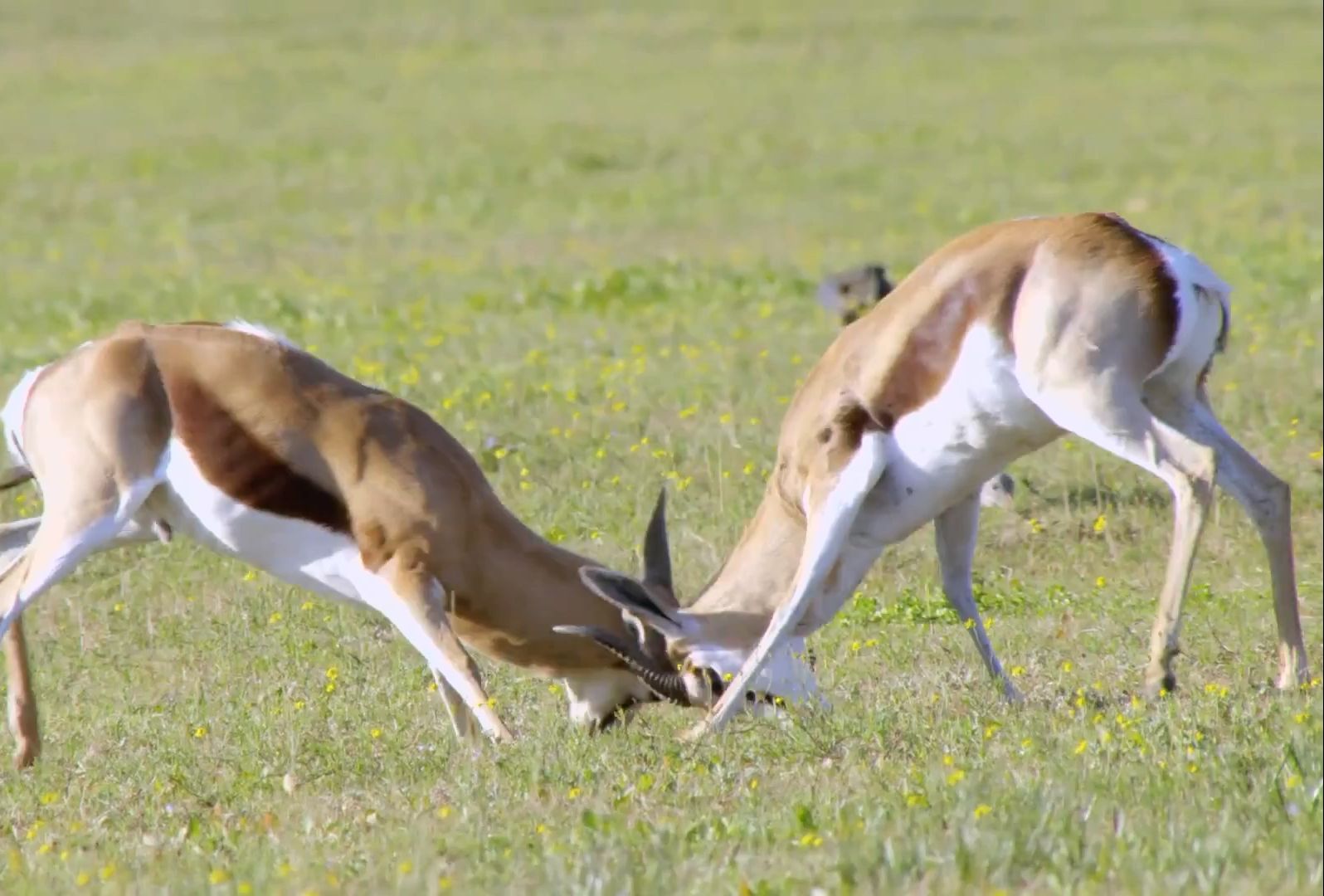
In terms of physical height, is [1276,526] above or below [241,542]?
above

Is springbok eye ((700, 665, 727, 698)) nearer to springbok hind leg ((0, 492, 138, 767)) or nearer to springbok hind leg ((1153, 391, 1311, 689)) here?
springbok hind leg ((1153, 391, 1311, 689))

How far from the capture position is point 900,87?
33031mm

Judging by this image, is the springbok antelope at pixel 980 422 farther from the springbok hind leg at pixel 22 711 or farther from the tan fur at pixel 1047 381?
the springbok hind leg at pixel 22 711

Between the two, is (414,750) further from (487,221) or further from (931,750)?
(487,221)

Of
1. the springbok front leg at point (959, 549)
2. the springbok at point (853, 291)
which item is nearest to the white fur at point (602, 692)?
the springbok front leg at point (959, 549)

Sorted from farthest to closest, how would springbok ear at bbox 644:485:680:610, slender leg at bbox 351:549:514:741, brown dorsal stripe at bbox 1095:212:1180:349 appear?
1. springbok ear at bbox 644:485:680:610
2. slender leg at bbox 351:549:514:741
3. brown dorsal stripe at bbox 1095:212:1180:349

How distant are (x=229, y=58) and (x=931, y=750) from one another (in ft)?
107

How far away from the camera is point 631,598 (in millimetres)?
7898

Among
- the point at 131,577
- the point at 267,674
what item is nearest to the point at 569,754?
the point at 267,674

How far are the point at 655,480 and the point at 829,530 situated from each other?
3.26m

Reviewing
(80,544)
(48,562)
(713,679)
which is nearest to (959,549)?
(713,679)

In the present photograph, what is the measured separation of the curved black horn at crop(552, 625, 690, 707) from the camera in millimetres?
7773

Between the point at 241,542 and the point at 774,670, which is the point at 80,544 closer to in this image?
the point at 241,542

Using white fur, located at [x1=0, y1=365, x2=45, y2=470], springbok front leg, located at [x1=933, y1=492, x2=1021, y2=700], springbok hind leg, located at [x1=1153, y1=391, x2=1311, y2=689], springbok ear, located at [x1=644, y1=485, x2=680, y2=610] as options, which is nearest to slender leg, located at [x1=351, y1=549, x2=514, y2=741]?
springbok ear, located at [x1=644, y1=485, x2=680, y2=610]
